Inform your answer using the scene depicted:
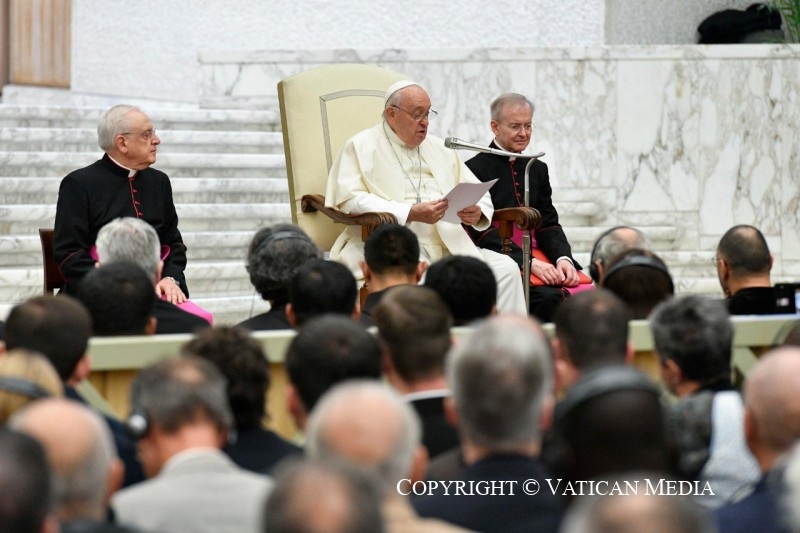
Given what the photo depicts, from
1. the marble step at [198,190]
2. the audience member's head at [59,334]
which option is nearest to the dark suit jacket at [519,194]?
the marble step at [198,190]

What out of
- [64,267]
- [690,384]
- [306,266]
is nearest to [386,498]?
[690,384]

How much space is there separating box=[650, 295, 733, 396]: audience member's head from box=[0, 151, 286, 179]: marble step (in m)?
6.32

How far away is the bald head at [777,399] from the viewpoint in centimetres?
270

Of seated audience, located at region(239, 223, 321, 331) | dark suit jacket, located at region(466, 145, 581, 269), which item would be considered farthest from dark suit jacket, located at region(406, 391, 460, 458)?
dark suit jacket, located at region(466, 145, 581, 269)

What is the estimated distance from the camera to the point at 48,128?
959 centimetres

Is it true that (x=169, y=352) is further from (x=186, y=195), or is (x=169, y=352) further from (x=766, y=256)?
(x=186, y=195)

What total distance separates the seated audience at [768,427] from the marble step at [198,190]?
6.69 meters

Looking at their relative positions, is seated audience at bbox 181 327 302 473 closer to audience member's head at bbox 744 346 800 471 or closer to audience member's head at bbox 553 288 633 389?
audience member's head at bbox 553 288 633 389

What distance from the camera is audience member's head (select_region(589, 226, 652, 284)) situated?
5.06 m

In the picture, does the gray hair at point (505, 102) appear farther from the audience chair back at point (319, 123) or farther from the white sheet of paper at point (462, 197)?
the white sheet of paper at point (462, 197)

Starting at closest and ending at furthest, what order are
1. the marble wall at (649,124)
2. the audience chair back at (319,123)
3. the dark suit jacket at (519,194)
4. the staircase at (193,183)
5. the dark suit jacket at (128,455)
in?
the dark suit jacket at (128,455) → the audience chair back at (319,123) → the dark suit jacket at (519,194) → the staircase at (193,183) → the marble wall at (649,124)

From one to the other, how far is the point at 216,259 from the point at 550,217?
2320 mm

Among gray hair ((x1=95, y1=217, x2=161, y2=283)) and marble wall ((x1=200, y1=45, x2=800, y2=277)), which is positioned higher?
marble wall ((x1=200, y1=45, x2=800, y2=277))

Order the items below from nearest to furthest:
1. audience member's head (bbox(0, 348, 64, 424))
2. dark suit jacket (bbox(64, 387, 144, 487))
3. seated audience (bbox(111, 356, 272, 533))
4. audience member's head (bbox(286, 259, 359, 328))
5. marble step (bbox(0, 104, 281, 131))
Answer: seated audience (bbox(111, 356, 272, 533)) → audience member's head (bbox(0, 348, 64, 424)) → dark suit jacket (bbox(64, 387, 144, 487)) → audience member's head (bbox(286, 259, 359, 328)) → marble step (bbox(0, 104, 281, 131))
